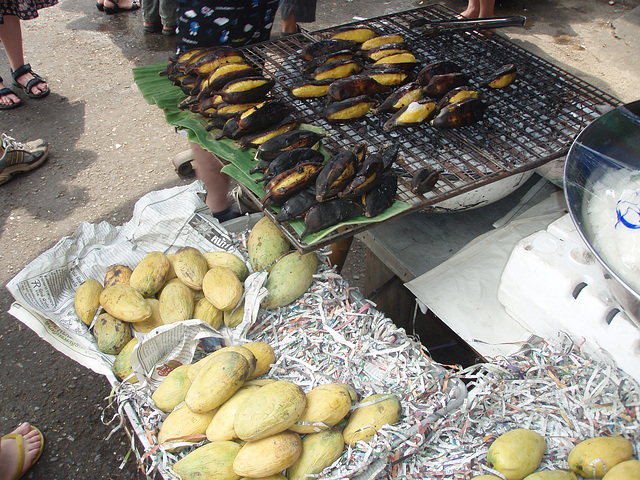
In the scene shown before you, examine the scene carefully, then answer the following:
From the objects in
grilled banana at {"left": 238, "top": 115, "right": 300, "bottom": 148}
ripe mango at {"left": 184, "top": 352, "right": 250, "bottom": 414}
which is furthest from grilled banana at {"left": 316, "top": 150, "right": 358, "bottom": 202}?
ripe mango at {"left": 184, "top": 352, "right": 250, "bottom": 414}

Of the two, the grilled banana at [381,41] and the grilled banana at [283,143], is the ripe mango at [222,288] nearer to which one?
the grilled banana at [283,143]

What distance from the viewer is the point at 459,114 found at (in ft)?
6.93

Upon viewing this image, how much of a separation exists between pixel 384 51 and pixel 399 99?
1.70 feet

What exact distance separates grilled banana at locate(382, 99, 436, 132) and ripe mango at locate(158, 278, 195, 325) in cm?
114

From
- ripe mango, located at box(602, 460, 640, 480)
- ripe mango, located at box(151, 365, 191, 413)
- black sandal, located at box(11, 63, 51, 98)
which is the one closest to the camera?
ripe mango, located at box(602, 460, 640, 480)

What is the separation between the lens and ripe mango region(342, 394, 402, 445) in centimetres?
137

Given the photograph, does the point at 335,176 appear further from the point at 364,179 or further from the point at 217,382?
the point at 217,382

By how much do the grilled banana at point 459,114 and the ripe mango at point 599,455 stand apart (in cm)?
137

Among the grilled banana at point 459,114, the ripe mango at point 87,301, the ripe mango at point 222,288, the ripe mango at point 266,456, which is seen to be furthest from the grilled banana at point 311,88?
the ripe mango at point 266,456

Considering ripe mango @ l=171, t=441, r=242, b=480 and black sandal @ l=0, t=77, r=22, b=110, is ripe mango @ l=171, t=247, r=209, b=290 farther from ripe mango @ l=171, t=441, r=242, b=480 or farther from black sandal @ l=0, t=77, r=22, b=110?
black sandal @ l=0, t=77, r=22, b=110

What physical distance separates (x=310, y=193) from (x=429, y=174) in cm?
46

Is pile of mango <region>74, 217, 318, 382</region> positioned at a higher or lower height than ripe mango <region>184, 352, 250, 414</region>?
lower

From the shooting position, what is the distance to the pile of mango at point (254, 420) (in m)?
1.28

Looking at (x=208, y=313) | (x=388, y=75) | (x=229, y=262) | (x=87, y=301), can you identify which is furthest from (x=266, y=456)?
(x=388, y=75)
